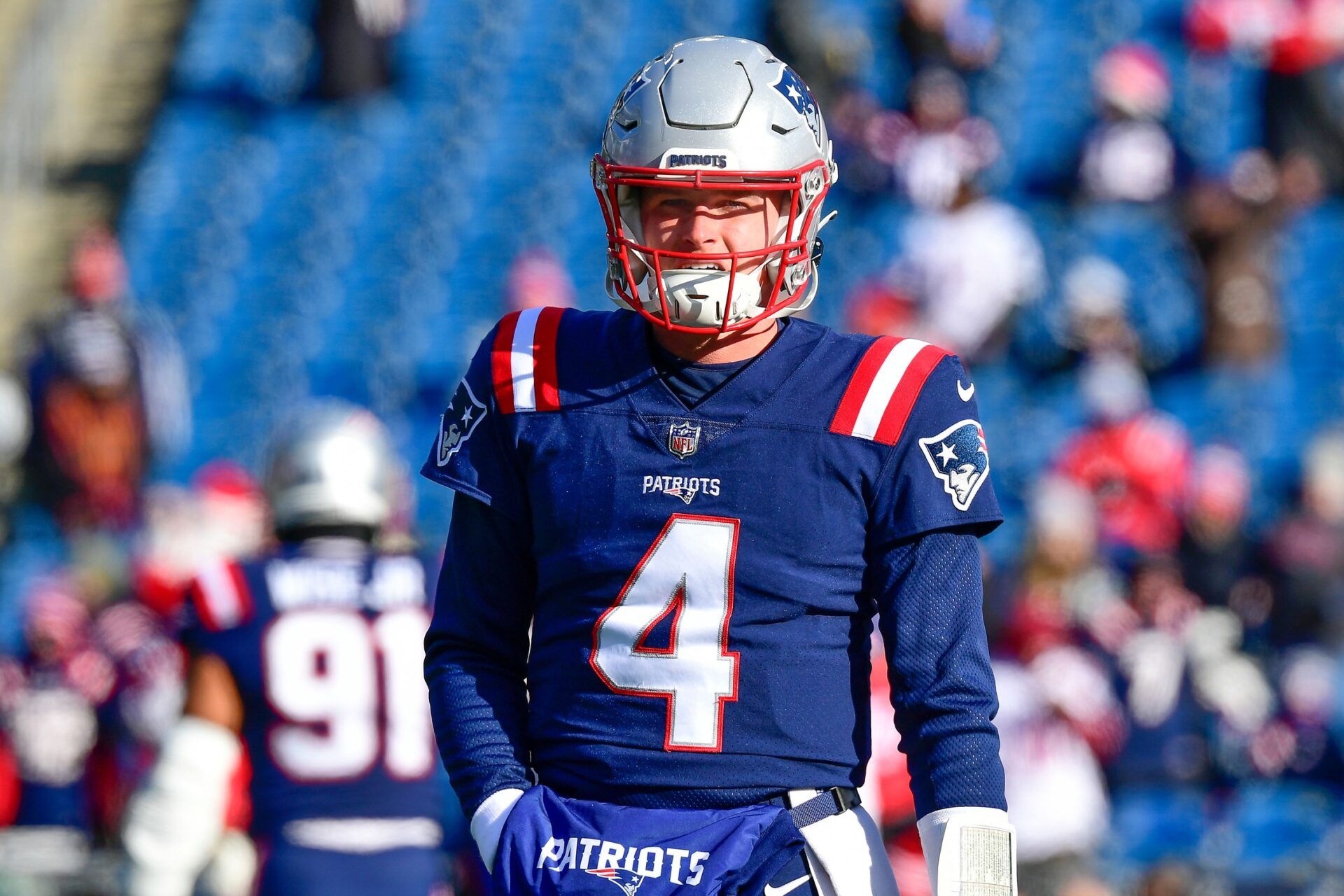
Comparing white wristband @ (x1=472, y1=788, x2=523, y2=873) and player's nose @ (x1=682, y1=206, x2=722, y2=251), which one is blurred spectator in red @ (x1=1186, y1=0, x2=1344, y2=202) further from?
white wristband @ (x1=472, y1=788, x2=523, y2=873)

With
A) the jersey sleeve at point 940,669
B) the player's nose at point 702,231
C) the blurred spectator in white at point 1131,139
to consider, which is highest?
the blurred spectator in white at point 1131,139

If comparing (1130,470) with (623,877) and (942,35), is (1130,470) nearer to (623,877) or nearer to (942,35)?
(942,35)

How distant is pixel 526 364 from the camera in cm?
242

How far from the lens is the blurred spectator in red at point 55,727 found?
6332 mm

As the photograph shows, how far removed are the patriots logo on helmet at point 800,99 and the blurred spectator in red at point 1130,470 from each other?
4.87m

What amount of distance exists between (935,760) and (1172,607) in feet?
15.2

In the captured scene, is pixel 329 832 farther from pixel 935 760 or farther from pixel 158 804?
pixel 935 760

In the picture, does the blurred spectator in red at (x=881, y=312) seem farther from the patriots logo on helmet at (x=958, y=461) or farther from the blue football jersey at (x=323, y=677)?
the patriots logo on helmet at (x=958, y=461)

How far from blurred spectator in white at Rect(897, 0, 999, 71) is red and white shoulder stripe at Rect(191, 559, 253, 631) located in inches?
229

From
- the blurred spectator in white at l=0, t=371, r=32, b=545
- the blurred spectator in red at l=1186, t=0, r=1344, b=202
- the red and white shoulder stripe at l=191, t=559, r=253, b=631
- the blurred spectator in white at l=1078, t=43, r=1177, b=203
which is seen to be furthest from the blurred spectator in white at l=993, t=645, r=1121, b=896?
the blurred spectator in white at l=0, t=371, r=32, b=545

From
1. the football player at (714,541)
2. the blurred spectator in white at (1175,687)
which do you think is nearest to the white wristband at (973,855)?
the football player at (714,541)

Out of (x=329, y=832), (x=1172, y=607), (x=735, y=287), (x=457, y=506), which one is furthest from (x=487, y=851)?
(x=1172, y=607)

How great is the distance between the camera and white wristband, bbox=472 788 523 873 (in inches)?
89.3

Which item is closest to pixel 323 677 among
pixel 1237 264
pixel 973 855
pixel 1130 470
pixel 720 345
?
pixel 720 345
